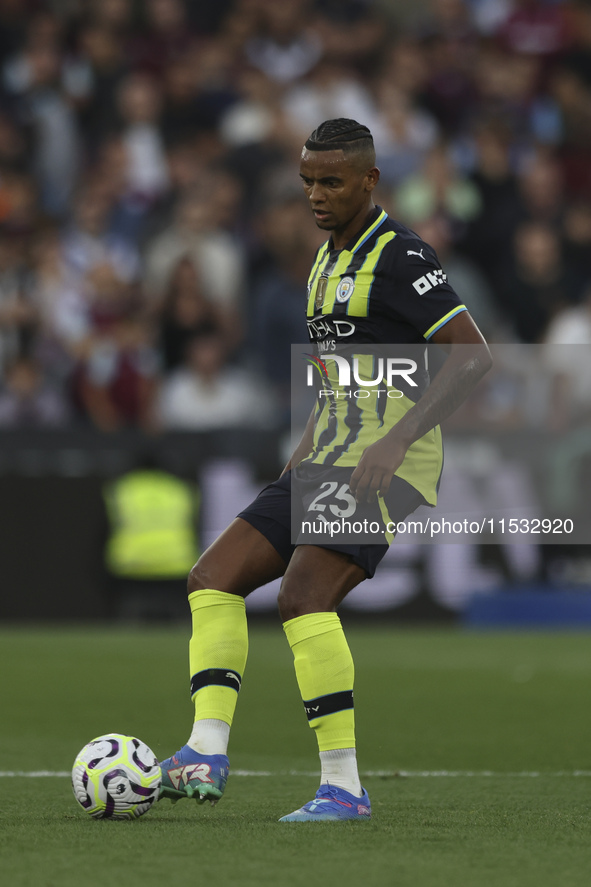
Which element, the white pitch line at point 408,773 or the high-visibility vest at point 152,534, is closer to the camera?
the white pitch line at point 408,773

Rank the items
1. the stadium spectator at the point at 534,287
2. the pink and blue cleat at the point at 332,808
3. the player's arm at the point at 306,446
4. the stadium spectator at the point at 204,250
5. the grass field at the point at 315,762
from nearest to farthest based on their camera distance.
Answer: the grass field at the point at 315,762 < the pink and blue cleat at the point at 332,808 < the player's arm at the point at 306,446 < the stadium spectator at the point at 204,250 < the stadium spectator at the point at 534,287

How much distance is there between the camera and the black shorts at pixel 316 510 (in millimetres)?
4242

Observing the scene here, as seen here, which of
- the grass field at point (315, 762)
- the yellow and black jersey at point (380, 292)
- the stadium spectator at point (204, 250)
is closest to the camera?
the grass field at point (315, 762)

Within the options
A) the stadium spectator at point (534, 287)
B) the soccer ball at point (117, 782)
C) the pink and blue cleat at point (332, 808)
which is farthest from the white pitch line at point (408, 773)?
the stadium spectator at point (534, 287)

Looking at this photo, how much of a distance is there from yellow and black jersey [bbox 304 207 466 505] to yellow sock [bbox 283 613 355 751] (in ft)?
1.57

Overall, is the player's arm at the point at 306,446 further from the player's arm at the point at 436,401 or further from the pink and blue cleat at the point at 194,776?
the pink and blue cleat at the point at 194,776

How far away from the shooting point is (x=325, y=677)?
4.23 m

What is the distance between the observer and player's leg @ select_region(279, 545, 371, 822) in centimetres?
421

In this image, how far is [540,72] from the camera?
14.8 metres

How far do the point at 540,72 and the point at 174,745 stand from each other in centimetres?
1059

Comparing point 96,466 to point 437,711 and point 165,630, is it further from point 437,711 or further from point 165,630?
point 437,711

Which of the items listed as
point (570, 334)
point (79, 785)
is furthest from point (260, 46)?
point (79, 785)

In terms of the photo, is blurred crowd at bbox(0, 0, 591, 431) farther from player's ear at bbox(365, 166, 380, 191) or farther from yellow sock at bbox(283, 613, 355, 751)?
yellow sock at bbox(283, 613, 355, 751)

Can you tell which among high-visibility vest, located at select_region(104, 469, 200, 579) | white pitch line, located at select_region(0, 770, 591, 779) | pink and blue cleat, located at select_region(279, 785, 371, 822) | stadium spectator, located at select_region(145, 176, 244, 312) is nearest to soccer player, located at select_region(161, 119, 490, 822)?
pink and blue cleat, located at select_region(279, 785, 371, 822)
